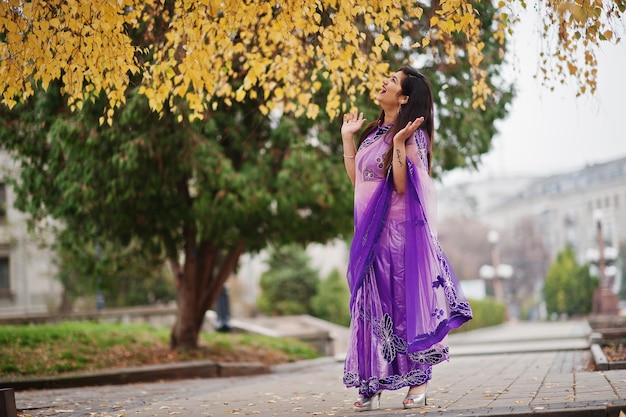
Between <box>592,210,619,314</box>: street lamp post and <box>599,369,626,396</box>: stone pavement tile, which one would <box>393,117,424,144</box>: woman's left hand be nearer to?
<box>599,369,626,396</box>: stone pavement tile

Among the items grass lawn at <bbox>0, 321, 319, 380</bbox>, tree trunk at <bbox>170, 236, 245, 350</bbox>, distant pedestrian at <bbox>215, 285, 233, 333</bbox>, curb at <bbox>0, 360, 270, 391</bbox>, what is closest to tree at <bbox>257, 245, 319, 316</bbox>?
distant pedestrian at <bbox>215, 285, 233, 333</bbox>

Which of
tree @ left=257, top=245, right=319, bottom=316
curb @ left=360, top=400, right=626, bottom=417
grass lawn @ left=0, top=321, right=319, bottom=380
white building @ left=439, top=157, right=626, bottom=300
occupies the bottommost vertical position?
curb @ left=360, top=400, right=626, bottom=417

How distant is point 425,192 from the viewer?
20.0 feet

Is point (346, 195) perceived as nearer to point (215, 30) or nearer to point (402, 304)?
point (215, 30)

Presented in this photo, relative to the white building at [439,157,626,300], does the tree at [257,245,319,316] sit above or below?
below

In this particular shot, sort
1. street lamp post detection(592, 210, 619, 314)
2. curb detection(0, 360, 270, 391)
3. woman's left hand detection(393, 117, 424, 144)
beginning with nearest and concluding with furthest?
woman's left hand detection(393, 117, 424, 144) → curb detection(0, 360, 270, 391) → street lamp post detection(592, 210, 619, 314)

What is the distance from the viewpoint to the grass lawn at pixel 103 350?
43.1ft

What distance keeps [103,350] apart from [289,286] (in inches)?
694

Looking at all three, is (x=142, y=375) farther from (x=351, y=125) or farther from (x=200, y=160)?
(x=351, y=125)

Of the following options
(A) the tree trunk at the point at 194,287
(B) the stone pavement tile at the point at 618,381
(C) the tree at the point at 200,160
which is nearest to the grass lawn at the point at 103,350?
(A) the tree trunk at the point at 194,287

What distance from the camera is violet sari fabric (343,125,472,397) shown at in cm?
596

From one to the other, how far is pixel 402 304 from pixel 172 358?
9040 millimetres

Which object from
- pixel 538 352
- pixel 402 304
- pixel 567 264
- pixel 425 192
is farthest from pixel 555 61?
pixel 567 264

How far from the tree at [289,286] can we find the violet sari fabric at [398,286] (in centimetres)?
2549
